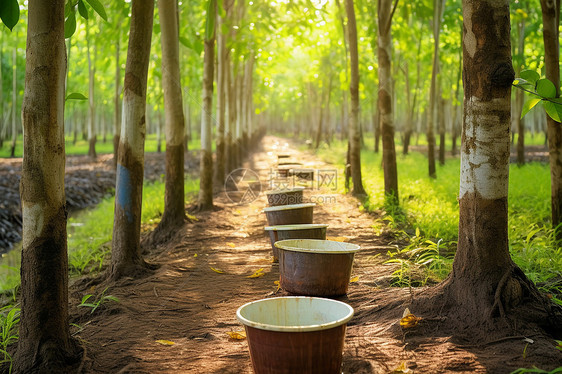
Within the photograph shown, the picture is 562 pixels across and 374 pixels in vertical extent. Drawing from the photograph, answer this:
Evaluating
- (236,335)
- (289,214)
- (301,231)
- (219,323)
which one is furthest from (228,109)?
(236,335)

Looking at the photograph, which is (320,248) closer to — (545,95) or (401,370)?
(401,370)

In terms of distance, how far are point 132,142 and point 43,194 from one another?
8.14ft

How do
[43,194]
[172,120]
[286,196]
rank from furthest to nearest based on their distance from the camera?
[286,196] → [172,120] → [43,194]

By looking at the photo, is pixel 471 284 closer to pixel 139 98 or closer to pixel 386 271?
pixel 386 271

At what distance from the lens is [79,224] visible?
10.6m

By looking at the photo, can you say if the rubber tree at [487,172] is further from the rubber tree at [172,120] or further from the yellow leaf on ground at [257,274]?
the rubber tree at [172,120]

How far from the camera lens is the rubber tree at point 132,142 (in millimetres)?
5543

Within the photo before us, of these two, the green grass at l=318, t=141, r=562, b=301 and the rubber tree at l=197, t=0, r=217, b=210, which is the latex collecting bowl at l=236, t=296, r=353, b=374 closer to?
the green grass at l=318, t=141, r=562, b=301

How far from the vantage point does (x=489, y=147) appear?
3574 millimetres

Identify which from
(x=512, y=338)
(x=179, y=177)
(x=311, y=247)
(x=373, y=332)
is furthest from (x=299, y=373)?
(x=179, y=177)

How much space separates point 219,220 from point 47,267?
5729 mm

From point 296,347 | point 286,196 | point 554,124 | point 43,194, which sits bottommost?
point 296,347

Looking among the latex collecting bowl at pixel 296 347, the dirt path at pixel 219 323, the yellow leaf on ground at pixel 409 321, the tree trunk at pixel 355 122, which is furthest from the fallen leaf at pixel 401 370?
the tree trunk at pixel 355 122

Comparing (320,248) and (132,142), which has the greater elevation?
(132,142)
